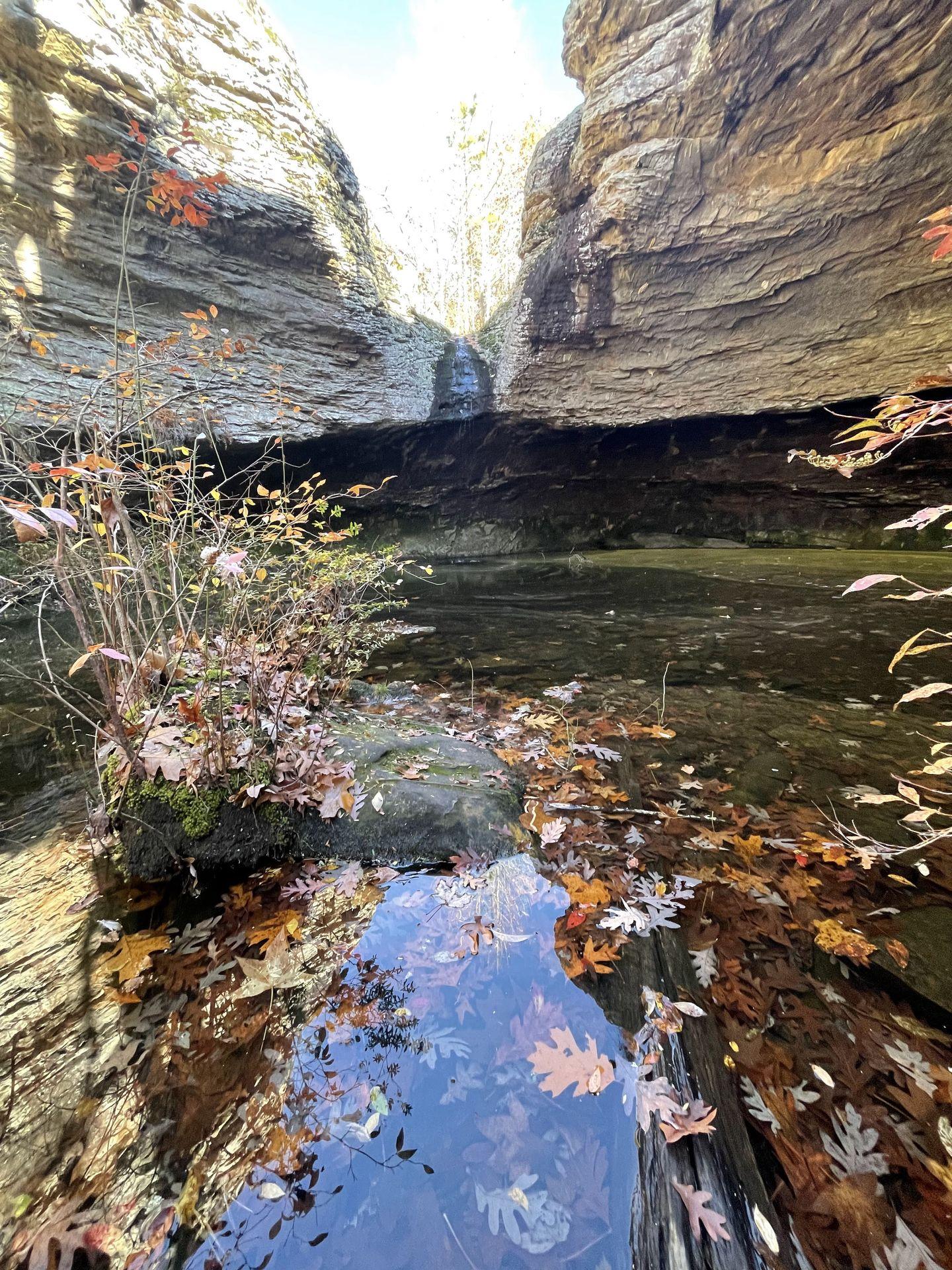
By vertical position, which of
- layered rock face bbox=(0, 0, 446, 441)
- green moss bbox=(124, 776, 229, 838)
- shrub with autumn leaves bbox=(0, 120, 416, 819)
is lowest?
green moss bbox=(124, 776, 229, 838)

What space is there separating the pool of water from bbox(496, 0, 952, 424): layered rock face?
30.9 feet

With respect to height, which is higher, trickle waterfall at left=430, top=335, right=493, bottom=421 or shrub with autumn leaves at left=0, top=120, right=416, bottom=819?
trickle waterfall at left=430, top=335, right=493, bottom=421

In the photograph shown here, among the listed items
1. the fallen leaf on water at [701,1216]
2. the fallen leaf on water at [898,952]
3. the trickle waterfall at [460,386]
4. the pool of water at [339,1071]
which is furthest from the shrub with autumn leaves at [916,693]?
the trickle waterfall at [460,386]

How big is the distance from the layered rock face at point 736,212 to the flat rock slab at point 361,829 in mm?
10922

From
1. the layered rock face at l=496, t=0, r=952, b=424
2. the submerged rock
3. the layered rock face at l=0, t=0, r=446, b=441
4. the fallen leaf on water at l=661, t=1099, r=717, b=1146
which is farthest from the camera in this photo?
the layered rock face at l=496, t=0, r=952, b=424

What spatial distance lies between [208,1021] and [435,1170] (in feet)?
2.82

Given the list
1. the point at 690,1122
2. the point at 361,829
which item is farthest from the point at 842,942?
the point at 361,829

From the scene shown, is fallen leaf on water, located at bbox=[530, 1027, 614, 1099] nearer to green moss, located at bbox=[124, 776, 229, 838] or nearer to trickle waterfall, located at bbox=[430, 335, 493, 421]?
green moss, located at bbox=[124, 776, 229, 838]

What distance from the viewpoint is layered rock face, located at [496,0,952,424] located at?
7344 millimetres

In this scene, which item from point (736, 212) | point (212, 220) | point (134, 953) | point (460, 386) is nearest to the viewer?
point (134, 953)

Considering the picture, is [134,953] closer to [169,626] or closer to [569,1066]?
[569,1066]

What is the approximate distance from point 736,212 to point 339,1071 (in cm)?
1260

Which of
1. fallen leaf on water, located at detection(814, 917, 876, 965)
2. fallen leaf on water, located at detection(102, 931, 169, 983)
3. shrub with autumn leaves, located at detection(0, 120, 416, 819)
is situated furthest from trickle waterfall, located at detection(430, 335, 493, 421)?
fallen leaf on water, located at detection(814, 917, 876, 965)

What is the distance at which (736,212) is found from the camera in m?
8.82
